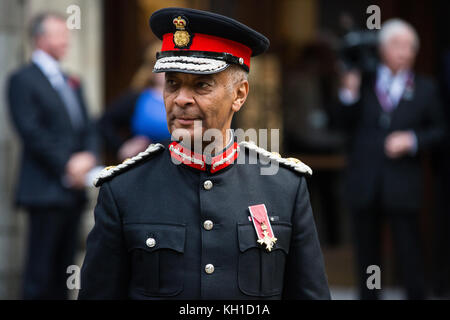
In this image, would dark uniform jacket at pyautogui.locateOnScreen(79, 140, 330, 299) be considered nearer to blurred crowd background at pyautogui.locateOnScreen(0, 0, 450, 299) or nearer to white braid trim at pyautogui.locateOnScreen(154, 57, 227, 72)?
white braid trim at pyautogui.locateOnScreen(154, 57, 227, 72)

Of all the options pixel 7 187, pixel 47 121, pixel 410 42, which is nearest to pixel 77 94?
pixel 47 121

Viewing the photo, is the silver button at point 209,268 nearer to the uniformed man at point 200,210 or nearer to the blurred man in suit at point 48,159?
the uniformed man at point 200,210

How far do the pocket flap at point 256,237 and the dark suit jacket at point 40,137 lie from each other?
9.24 feet

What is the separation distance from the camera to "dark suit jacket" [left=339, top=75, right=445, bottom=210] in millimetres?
5051

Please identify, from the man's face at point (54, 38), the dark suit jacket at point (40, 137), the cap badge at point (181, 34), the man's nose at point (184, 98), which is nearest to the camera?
the man's nose at point (184, 98)

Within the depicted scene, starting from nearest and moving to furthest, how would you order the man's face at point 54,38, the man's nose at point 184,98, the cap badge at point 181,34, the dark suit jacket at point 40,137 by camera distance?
the man's nose at point 184,98 < the cap badge at point 181,34 < the dark suit jacket at point 40,137 < the man's face at point 54,38

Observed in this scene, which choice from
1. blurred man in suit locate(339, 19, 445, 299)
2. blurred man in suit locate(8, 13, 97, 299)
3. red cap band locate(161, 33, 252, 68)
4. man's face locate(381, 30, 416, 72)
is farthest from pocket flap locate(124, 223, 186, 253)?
man's face locate(381, 30, 416, 72)

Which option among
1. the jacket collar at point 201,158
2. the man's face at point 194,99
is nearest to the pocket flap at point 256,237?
the jacket collar at point 201,158

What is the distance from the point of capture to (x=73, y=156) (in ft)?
16.7

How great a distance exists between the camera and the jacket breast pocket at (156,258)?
237 centimetres

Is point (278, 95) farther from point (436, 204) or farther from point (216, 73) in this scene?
point (216, 73)

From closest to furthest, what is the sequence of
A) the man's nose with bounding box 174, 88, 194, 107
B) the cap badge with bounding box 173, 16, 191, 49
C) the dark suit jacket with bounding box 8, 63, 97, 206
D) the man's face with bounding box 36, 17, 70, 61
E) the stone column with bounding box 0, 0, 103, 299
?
the man's nose with bounding box 174, 88, 194, 107, the cap badge with bounding box 173, 16, 191, 49, the dark suit jacket with bounding box 8, 63, 97, 206, the man's face with bounding box 36, 17, 70, 61, the stone column with bounding box 0, 0, 103, 299

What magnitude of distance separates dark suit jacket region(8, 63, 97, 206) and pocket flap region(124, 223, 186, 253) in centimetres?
273

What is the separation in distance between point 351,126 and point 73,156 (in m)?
1.93
